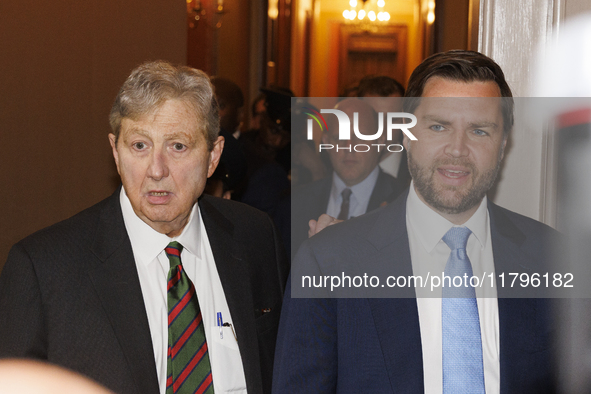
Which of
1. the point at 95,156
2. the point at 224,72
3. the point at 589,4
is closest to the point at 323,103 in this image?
the point at 589,4

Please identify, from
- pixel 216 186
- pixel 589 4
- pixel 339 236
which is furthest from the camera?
pixel 216 186

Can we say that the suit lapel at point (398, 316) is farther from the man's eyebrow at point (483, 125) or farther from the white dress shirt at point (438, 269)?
the man's eyebrow at point (483, 125)

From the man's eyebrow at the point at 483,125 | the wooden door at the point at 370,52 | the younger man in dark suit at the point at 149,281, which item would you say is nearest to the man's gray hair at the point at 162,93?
the younger man in dark suit at the point at 149,281

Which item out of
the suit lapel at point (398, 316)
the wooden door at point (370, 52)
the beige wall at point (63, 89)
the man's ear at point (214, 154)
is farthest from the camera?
the wooden door at point (370, 52)

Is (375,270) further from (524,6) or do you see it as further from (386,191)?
(524,6)

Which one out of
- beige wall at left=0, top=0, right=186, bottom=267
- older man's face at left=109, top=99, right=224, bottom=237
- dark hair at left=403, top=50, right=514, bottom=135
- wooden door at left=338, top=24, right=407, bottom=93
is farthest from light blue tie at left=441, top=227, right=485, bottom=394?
wooden door at left=338, top=24, right=407, bottom=93

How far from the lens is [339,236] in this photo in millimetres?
1238

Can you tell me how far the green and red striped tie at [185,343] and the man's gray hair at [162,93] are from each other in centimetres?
36

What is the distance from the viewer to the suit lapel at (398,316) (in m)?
1.13

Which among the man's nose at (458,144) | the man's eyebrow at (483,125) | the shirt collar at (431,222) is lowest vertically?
the shirt collar at (431,222)

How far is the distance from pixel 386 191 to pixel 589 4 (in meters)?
0.75

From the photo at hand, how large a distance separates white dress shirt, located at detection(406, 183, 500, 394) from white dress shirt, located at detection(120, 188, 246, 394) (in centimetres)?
51

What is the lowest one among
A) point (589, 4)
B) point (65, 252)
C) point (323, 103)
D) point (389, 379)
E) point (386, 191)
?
point (389, 379)

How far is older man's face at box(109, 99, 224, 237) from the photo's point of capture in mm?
1368
